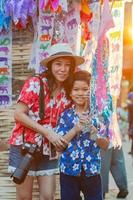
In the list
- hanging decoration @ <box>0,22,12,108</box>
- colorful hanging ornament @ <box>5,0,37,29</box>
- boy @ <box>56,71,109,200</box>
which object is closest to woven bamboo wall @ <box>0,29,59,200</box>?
hanging decoration @ <box>0,22,12,108</box>

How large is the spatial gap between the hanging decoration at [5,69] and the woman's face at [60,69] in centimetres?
118

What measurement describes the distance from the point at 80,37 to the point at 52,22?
383mm

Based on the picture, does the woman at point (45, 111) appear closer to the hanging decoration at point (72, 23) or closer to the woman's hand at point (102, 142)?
the woman's hand at point (102, 142)

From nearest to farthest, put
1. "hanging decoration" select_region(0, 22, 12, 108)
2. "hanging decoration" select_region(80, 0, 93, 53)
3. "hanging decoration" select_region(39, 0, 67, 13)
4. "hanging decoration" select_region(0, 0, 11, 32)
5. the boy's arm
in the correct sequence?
the boy's arm
"hanging decoration" select_region(39, 0, 67, 13)
"hanging decoration" select_region(0, 0, 11, 32)
"hanging decoration" select_region(0, 22, 12, 108)
"hanging decoration" select_region(80, 0, 93, 53)

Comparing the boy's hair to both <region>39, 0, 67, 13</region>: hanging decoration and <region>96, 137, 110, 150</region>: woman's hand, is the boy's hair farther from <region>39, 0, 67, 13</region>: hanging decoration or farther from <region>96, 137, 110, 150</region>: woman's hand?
<region>39, 0, 67, 13</region>: hanging decoration

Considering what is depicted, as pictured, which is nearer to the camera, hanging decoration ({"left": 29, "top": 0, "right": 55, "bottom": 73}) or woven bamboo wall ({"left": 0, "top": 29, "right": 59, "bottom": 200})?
hanging decoration ({"left": 29, "top": 0, "right": 55, "bottom": 73})

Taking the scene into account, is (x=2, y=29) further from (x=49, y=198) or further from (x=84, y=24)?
(x=49, y=198)

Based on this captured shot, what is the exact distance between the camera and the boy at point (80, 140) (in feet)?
14.4

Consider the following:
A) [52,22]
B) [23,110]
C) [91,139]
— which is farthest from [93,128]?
[52,22]

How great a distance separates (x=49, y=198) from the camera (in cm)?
456

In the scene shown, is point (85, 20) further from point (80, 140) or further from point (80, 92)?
point (80, 140)

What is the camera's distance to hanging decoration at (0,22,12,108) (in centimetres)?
562

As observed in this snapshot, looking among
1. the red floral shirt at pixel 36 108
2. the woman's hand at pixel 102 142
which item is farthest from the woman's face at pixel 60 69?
the woman's hand at pixel 102 142

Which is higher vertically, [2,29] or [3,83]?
[2,29]
